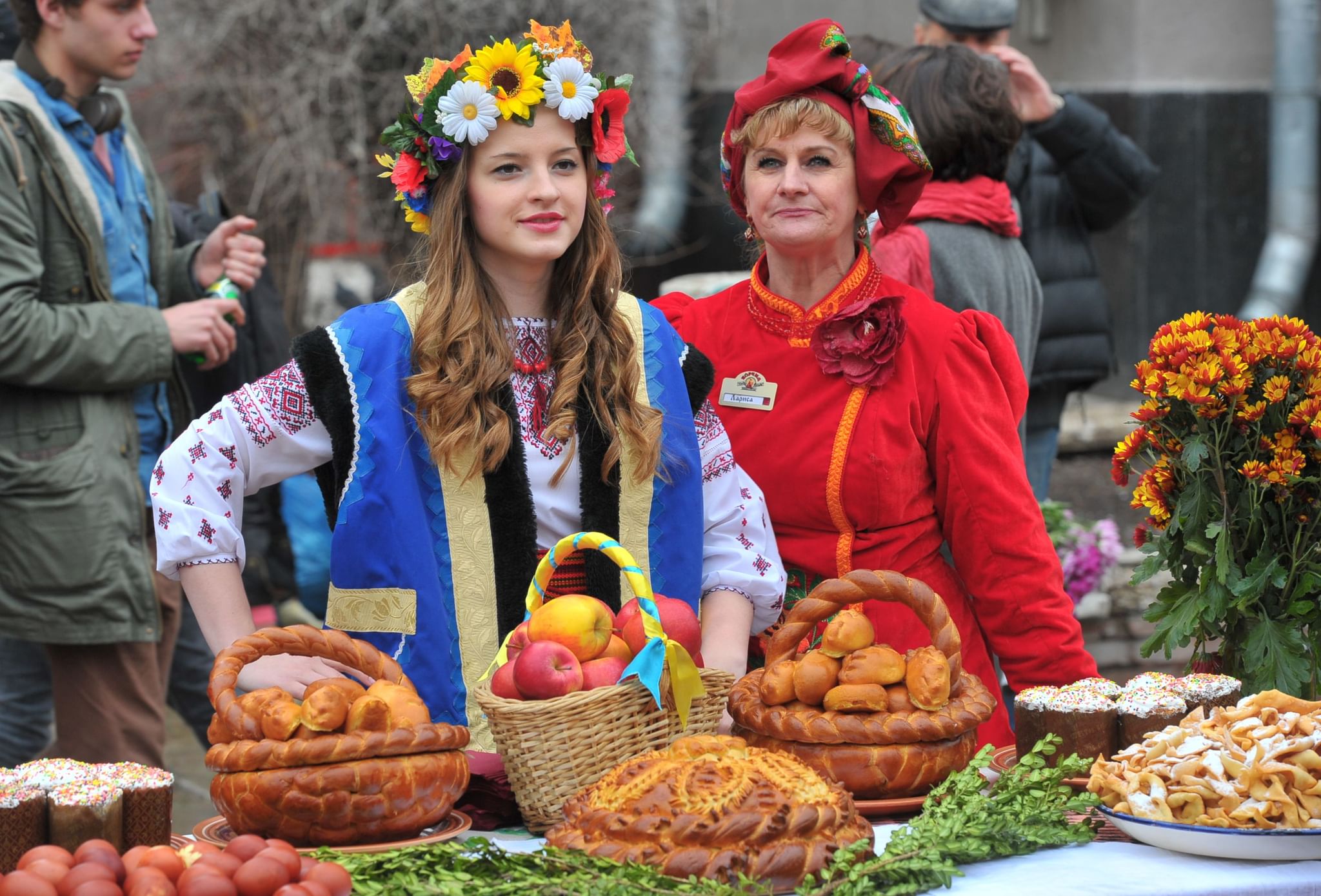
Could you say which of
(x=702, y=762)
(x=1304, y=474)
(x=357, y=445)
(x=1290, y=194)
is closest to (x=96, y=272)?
(x=357, y=445)

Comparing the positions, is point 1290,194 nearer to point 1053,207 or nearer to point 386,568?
point 1053,207

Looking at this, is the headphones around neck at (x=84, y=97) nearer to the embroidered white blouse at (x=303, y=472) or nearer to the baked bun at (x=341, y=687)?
the embroidered white blouse at (x=303, y=472)

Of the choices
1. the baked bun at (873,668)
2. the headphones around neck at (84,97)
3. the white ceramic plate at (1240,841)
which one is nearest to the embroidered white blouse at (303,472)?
the baked bun at (873,668)

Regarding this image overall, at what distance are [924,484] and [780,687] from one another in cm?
79

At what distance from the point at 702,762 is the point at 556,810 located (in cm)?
25

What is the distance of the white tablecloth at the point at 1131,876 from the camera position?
6.50ft

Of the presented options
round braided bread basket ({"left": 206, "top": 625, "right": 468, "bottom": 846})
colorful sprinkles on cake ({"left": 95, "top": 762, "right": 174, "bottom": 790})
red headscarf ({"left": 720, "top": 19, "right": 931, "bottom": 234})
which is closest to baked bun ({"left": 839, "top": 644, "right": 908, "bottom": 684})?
round braided bread basket ({"left": 206, "top": 625, "right": 468, "bottom": 846})

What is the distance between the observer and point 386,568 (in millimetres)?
2572

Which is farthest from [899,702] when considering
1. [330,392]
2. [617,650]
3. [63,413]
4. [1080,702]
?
[63,413]

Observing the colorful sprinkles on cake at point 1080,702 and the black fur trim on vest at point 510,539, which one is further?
the black fur trim on vest at point 510,539

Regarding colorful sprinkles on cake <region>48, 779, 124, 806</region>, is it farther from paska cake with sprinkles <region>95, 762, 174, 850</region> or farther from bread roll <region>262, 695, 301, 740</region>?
bread roll <region>262, 695, 301, 740</region>

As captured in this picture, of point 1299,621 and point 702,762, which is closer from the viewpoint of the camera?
point 702,762

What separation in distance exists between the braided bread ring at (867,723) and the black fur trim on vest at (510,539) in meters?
0.49

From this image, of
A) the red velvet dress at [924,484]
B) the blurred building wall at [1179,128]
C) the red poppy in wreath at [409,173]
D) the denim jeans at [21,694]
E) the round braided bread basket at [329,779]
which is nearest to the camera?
the round braided bread basket at [329,779]
